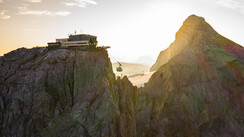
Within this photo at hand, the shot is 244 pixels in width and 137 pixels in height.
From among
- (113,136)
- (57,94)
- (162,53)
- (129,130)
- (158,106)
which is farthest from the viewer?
(162,53)

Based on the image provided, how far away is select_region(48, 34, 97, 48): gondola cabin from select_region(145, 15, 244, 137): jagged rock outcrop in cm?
2596

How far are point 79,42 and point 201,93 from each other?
1366 inches

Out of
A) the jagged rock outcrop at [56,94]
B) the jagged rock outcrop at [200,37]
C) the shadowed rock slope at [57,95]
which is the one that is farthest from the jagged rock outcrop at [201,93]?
the jagged rock outcrop at [56,94]

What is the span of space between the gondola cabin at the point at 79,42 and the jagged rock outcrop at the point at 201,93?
2596cm

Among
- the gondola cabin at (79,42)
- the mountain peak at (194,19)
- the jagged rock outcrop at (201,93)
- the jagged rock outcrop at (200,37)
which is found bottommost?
the jagged rock outcrop at (201,93)

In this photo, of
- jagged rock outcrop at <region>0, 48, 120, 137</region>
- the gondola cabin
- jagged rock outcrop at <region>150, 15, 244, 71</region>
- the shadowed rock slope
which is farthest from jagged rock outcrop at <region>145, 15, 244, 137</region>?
the gondola cabin

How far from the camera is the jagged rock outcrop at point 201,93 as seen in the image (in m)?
51.2

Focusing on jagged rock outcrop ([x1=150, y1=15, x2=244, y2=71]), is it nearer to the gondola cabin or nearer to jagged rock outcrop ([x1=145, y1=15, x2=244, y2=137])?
jagged rock outcrop ([x1=145, y1=15, x2=244, y2=137])

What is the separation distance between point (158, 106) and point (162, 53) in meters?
79.8

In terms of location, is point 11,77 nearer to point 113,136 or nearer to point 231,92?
point 113,136

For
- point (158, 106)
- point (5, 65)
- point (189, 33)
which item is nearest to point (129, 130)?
point (158, 106)

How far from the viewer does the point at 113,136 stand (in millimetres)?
33312

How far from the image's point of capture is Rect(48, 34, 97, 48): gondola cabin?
39.0 meters

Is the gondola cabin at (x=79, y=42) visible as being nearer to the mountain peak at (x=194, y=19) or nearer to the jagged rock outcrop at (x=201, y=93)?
the jagged rock outcrop at (x=201, y=93)
